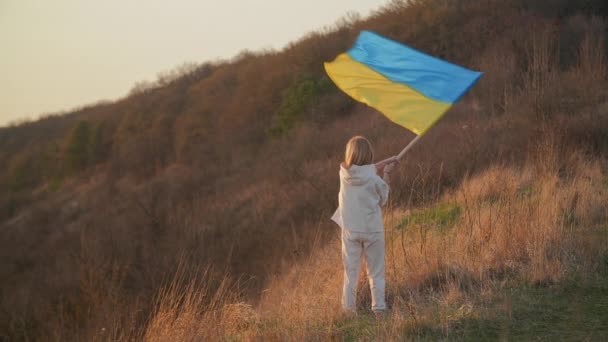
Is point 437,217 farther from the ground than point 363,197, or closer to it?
closer to it

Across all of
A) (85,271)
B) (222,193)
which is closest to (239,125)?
(222,193)

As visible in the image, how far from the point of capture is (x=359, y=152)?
16.7 feet

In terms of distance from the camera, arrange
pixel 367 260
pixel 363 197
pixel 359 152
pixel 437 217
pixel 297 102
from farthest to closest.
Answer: pixel 297 102
pixel 437 217
pixel 367 260
pixel 363 197
pixel 359 152

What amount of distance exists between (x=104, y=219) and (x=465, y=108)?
15.7 meters

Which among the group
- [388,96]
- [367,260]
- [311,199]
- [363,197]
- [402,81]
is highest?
[402,81]

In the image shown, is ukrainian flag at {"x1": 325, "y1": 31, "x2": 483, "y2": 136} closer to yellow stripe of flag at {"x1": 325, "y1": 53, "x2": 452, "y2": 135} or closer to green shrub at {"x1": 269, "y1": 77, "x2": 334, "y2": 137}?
yellow stripe of flag at {"x1": 325, "y1": 53, "x2": 452, "y2": 135}

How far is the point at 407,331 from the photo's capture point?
4539mm

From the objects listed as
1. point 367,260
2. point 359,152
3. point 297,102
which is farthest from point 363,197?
point 297,102

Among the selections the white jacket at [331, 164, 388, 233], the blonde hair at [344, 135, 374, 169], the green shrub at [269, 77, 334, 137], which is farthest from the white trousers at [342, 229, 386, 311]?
the green shrub at [269, 77, 334, 137]

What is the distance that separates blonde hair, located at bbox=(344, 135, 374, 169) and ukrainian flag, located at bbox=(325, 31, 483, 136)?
16.5 inches

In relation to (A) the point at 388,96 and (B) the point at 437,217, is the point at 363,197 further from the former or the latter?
(B) the point at 437,217

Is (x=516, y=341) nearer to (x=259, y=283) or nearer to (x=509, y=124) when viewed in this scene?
(x=259, y=283)

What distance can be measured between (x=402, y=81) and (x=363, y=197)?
1.25 metres

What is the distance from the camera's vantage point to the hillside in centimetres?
536
